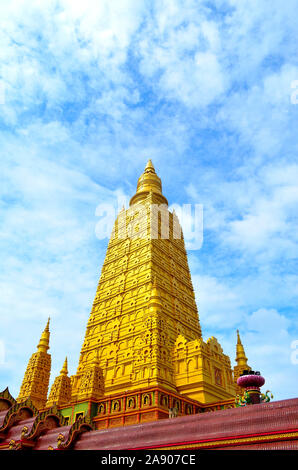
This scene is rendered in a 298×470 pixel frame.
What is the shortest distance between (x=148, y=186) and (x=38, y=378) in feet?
91.7

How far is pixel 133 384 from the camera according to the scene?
24.7 meters

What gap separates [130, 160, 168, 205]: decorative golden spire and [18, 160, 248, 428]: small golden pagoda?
21cm

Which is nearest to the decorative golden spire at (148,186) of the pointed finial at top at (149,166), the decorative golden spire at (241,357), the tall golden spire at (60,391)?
the pointed finial at top at (149,166)

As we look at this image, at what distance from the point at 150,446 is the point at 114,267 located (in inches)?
1097

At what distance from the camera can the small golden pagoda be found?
2419cm

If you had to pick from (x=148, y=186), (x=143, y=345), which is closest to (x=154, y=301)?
(x=143, y=345)

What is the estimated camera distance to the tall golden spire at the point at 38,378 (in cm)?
3091

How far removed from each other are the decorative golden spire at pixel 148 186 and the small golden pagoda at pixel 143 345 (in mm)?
205

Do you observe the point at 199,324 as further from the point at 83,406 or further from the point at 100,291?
the point at 83,406

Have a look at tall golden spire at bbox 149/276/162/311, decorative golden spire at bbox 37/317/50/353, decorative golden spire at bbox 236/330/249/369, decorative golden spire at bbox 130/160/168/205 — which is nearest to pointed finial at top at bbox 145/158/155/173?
decorative golden spire at bbox 130/160/168/205

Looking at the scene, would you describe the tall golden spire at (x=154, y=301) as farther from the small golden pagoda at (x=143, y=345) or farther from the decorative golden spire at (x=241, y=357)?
the decorative golden spire at (x=241, y=357)

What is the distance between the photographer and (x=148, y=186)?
4972 cm

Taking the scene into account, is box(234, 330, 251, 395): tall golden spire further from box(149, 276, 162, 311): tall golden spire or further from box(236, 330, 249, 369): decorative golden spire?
box(149, 276, 162, 311): tall golden spire
